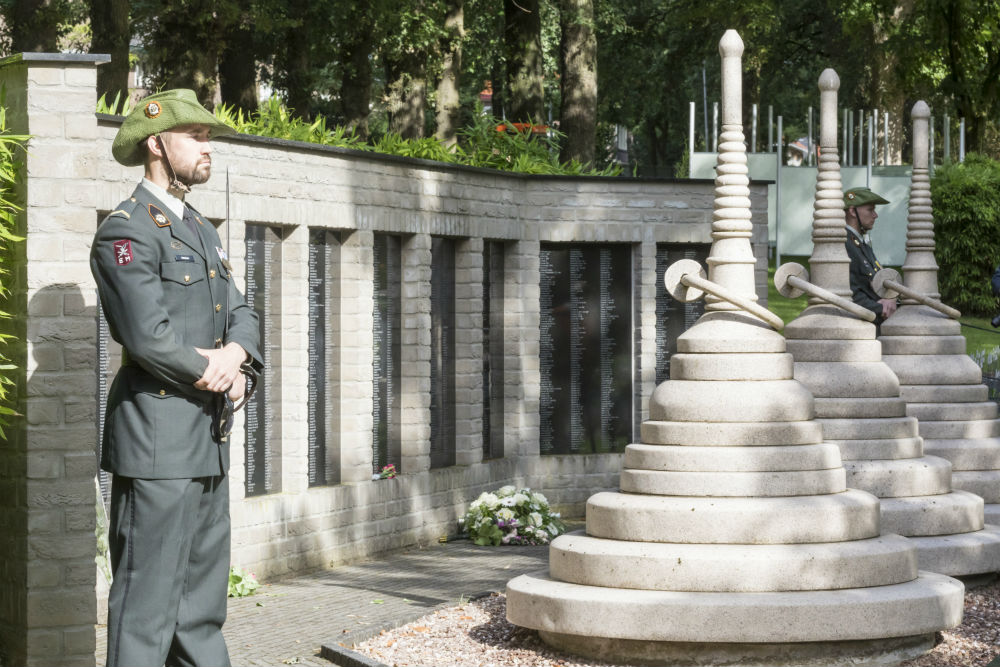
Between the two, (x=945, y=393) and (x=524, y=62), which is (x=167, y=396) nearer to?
(x=945, y=393)

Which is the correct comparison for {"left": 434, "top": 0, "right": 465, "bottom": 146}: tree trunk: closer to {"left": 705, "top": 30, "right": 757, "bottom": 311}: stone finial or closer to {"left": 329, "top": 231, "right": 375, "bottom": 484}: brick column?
{"left": 329, "top": 231, "right": 375, "bottom": 484}: brick column

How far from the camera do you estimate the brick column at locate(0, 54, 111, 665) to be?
787 centimetres

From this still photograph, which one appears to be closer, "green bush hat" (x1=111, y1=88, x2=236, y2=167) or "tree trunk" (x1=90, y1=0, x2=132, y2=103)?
"green bush hat" (x1=111, y1=88, x2=236, y2=167)

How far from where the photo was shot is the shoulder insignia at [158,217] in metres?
6.07

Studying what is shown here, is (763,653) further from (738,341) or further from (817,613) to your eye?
(738,341)

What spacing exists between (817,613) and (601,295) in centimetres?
778

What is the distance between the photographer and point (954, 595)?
8445 mm

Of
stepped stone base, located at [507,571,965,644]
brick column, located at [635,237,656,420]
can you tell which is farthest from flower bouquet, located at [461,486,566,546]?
stepped stone base, located at [507,571,965,644]

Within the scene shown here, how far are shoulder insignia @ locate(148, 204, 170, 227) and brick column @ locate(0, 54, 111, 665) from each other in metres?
1.99

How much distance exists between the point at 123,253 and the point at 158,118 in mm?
610

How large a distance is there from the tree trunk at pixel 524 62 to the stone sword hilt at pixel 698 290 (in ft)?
46.6

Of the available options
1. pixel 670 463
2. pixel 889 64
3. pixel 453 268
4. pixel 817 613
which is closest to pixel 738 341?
pixel 670 463

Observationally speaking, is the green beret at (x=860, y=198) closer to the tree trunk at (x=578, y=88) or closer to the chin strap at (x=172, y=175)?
the chin strap at (x=172, y=175)

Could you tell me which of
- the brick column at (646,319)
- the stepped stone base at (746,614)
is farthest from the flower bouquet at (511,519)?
the stepped stone base at (746,614)
